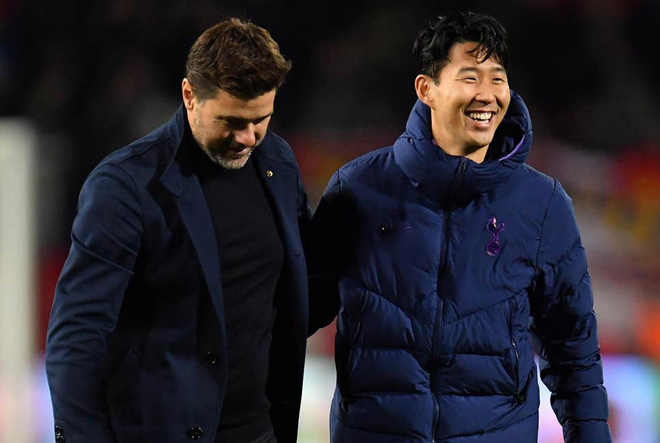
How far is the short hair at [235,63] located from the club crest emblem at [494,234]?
1.27 ft

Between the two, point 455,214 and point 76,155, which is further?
point 76,155

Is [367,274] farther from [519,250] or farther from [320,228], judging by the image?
[519,250]

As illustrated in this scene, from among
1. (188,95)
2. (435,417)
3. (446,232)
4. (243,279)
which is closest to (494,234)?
(446,232)

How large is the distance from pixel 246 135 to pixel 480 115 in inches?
14.4

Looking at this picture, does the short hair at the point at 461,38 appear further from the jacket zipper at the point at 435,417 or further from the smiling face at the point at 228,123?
the jacket zipper at the point at 435,417

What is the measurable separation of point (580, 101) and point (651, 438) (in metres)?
0.93

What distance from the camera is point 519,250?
4.82 ft

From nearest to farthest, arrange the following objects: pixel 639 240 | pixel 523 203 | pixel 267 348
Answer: pixel 267 348, pixel 523 203, pixel 639 240

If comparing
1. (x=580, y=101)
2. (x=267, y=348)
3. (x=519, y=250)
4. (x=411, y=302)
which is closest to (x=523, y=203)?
(x=519, y=250)

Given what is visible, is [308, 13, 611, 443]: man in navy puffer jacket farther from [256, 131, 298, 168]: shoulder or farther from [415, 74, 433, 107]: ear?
[256, 131, 298, 168]: shoulder

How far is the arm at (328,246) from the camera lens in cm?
153

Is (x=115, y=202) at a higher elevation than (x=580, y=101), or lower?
lower

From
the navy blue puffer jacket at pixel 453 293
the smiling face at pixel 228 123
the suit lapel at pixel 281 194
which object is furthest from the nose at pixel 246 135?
the navy blue puffer jacket at pixel 453 293

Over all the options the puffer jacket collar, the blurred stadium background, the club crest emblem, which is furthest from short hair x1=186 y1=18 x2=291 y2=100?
the blurred stadium background
